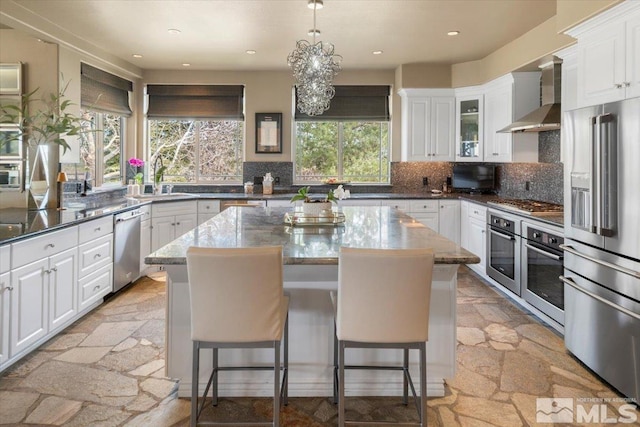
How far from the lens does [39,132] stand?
4012mm

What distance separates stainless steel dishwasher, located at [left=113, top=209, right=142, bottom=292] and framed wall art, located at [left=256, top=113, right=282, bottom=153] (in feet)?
6.94

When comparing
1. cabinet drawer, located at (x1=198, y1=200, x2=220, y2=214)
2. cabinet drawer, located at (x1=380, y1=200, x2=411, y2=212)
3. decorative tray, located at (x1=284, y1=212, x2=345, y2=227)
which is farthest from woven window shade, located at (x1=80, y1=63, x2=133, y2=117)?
cabinet drawer, located at (x1=380, y1=200, x2=411, y2=212)

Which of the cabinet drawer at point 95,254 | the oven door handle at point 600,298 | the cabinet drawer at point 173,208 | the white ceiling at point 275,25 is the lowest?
the oven door handle at point 600,298

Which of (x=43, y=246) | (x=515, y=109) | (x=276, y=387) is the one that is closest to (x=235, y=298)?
(x=276, y=387)

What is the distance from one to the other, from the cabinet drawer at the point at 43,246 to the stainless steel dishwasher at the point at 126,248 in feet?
2.86

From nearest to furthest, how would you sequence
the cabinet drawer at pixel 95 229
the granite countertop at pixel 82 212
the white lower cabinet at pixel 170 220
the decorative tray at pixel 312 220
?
the granite countertop at pixel 82 212
the decorative tray at pixel 312 220
the cabinet drawer at pixel 95 229
the white lower cabinet at pixel 170 220

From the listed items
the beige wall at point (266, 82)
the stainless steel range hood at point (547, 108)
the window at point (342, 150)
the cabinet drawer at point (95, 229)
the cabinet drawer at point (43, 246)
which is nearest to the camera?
the cabinet drawer at point (43, 246)

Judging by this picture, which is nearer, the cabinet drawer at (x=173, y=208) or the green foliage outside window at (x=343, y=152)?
the cabinet drawer at (x=173, y=208)

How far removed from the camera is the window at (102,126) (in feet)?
16.3

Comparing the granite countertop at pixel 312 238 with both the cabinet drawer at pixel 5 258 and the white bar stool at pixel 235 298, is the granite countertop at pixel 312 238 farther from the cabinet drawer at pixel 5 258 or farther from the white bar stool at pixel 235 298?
the cabinet drawer at pixel 5 258

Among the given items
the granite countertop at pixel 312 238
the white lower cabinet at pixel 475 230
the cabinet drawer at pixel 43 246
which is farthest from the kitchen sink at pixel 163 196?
the white lower cabinet at pixel 475 230

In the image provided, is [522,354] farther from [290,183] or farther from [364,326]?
[290,183]

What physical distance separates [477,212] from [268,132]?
3100mm

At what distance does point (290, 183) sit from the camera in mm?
6461
